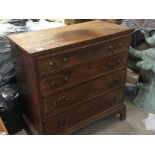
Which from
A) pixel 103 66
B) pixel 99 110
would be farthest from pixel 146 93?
pixel 103 66

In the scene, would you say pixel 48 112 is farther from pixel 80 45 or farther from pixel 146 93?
pixel 146 93

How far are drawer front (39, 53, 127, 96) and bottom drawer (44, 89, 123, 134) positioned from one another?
244 millimetres

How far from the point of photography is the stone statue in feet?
6.96

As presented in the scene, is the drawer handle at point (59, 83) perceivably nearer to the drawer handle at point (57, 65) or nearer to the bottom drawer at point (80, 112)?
the drawer handle at point (57, 65)

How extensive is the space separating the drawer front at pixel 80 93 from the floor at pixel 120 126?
1.34ft

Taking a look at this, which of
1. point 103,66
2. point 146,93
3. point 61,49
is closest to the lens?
point 61,49

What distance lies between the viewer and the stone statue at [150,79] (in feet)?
6.96

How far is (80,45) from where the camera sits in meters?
1.50

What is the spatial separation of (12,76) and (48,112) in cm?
65

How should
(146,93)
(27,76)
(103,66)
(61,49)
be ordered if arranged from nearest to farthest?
(61,49), (27,76), (103,66), (146,93)

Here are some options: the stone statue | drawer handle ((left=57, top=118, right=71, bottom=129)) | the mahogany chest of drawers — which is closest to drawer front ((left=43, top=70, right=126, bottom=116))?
the mahogany chest of drawers

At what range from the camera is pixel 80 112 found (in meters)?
1.81

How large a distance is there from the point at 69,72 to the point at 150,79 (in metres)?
1.11

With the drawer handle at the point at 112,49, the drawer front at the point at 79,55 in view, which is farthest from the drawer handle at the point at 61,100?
the drawer handle at the point at 112,49
